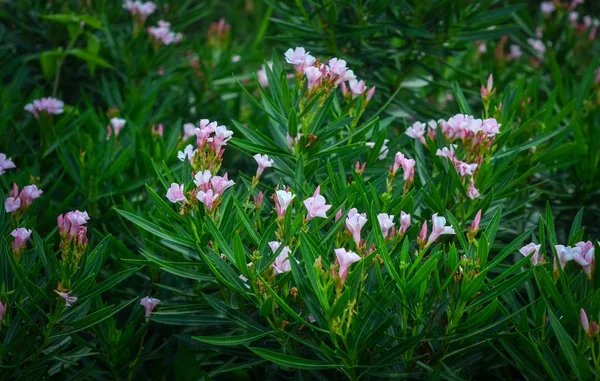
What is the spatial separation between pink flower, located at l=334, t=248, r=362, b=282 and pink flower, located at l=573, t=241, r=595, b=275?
1.48ft

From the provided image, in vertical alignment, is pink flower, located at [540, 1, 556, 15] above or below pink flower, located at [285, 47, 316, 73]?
below

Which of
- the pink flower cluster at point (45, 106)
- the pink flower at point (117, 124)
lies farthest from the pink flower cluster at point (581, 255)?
the pink flower cluster at point (45, 106)

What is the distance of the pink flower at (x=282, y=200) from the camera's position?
53.4 inches

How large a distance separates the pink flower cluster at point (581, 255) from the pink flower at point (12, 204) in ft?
3.80

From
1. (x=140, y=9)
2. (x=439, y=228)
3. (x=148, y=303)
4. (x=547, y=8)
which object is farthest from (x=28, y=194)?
(x=547, y=8)

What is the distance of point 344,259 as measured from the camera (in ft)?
4.01

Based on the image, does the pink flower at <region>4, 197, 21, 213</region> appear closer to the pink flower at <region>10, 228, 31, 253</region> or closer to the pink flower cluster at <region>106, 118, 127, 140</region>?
the pink flower at <region>10, 228, 31, 253</region>

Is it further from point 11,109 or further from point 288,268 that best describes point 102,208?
point 288,268

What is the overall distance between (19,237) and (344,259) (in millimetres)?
682

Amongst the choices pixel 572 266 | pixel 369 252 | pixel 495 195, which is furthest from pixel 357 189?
pixel 572 266

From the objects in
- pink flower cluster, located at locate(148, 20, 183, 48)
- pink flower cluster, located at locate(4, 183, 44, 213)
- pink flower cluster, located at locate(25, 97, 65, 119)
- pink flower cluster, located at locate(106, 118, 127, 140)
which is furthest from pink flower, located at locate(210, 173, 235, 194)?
pink flower cluster, located at locate(148, 20, 183, 48)

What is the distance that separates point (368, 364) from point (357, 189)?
38cm

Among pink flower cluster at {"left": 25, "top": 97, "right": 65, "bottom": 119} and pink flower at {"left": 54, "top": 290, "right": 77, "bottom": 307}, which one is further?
pink flower cluster at {"left": 25, "top": 97, "right": 65, "bottom": 119}

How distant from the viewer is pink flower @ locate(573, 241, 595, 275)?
4.52 ft
